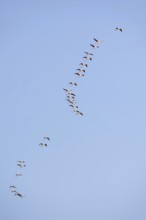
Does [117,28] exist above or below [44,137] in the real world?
above

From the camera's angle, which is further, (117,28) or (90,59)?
(90,59)

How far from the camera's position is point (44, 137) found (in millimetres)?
61062

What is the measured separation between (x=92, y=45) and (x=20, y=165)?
87.7ft

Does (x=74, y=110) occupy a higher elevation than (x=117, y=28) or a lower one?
lower

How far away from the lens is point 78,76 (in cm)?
6316

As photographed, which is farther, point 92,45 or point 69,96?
point 69,96

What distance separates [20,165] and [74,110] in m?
15.8

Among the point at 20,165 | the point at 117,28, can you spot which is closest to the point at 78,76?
the point at 117,28

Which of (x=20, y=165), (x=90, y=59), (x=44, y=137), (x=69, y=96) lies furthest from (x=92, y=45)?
(x=20, y=165)

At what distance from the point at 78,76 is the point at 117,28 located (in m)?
11.5

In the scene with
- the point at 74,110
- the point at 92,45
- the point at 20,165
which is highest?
the point at 92,45

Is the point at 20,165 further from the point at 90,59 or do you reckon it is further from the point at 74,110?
the point at 90,59

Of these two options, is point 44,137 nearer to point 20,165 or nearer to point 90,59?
point 20,165

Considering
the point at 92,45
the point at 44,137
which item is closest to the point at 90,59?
the point at 92,45
